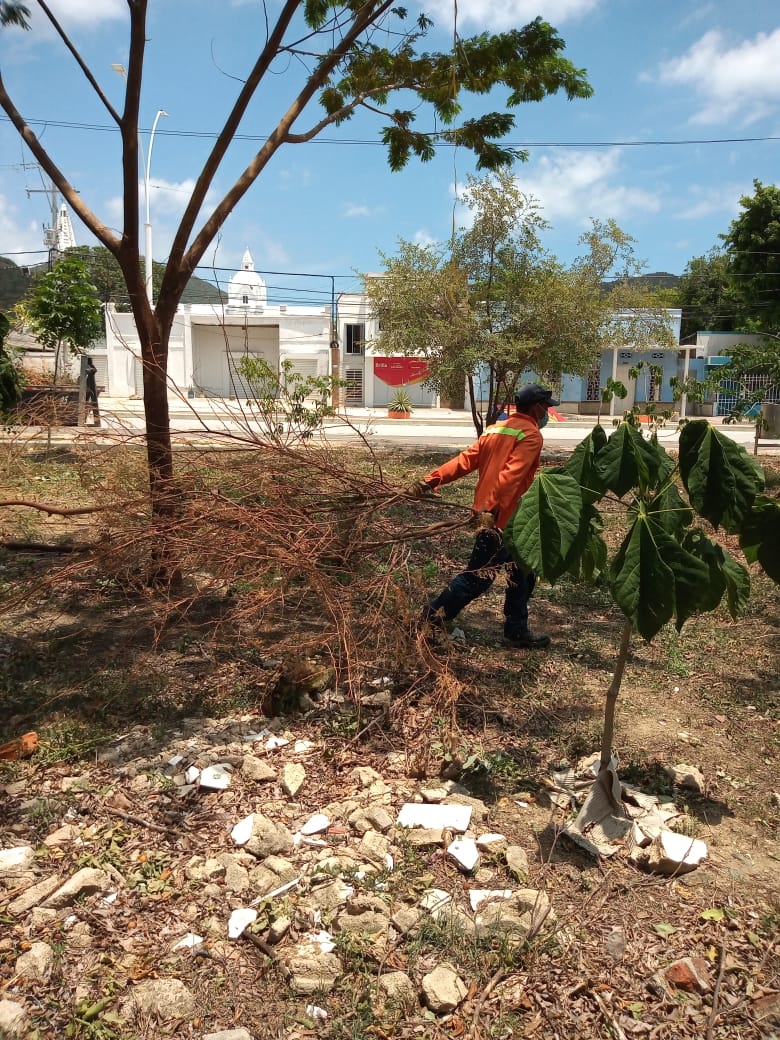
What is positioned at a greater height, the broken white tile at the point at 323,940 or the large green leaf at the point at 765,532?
the large green leaf at the point at 765,532

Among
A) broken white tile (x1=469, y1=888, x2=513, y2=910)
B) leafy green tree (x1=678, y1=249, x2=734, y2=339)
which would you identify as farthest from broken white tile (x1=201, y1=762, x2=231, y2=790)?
leafy green tree (x1=678, y1=249, x2=734, y2=339)

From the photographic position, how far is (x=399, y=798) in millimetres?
3123

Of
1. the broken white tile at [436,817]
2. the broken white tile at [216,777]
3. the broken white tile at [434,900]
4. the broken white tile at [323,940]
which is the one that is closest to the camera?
the broken white tile at [323,940]

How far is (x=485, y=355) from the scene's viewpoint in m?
11.9

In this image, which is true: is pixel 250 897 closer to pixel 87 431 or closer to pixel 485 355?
pixel 87 431

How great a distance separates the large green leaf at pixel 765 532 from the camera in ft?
8.79

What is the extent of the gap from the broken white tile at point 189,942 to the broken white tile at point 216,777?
31.5 inches

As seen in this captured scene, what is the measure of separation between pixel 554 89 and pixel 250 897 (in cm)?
712

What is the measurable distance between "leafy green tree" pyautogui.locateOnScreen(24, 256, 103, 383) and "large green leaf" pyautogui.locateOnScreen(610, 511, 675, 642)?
622 inches

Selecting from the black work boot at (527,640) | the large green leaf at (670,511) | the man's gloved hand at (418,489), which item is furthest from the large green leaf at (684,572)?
the black work boot at (527,640)

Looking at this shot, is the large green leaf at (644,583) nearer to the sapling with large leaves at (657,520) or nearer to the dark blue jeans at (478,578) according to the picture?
the sapling with large leaves at (657,520)

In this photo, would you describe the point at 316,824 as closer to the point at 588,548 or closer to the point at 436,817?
the point at 436,817

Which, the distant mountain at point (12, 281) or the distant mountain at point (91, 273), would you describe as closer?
the distant mountain at point (91, 273)

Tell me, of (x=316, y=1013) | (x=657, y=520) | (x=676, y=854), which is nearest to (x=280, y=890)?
(x=316, y=1013)
